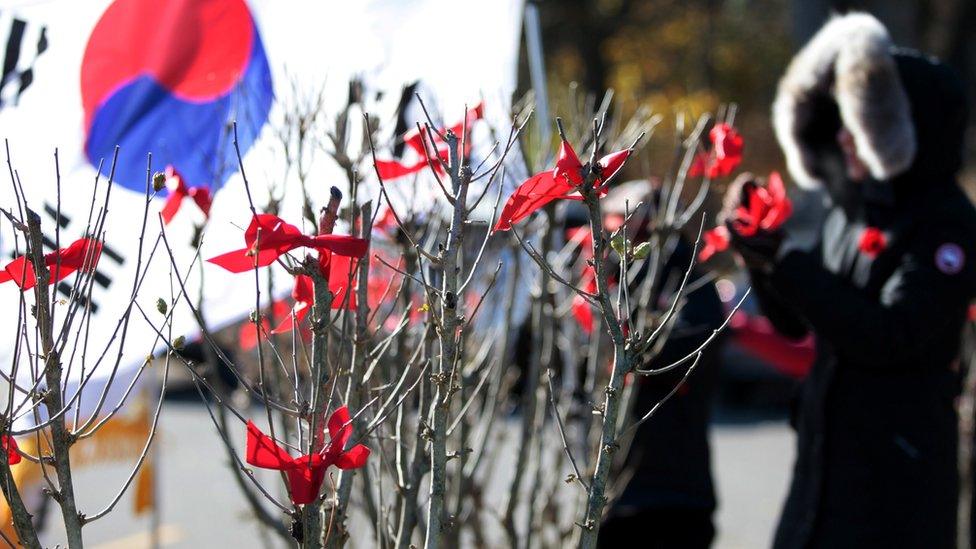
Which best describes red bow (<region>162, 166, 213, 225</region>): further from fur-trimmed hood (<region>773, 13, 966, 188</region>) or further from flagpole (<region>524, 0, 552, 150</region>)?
fur-trimmed hood (<region>773, 13, 966, 188</region>)

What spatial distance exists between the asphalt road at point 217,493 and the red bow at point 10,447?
13.9 ft

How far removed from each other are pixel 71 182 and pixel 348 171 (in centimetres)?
77

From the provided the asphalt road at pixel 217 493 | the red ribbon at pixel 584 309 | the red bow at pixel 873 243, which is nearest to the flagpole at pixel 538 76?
the red ribbon at pixel 584 309

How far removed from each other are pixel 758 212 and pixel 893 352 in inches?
17.7

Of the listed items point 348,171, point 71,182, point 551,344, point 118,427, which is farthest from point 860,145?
point 118,427

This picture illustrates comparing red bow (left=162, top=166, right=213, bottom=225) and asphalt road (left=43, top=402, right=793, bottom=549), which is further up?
red bow (left=162, top=166, right=213, bottom=225)

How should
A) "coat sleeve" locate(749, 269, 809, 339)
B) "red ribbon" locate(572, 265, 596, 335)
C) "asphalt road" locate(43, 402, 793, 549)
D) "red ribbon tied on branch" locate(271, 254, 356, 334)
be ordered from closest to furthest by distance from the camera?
"red ribbon tied on branch" locate(271, 254, 356, 334)
"red ribbon" locate(572, 265, 596, 335)
"coat sleeve" locate(749, 269, 809, 339)
"asphalt road" locate(43, 402, 793, 549)

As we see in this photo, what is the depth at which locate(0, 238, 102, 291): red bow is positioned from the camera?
1.60m

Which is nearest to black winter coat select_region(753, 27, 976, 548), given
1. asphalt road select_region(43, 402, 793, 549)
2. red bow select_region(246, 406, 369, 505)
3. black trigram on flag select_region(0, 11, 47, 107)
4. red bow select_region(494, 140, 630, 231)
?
red bow select_region(494, 140, 630, 231)

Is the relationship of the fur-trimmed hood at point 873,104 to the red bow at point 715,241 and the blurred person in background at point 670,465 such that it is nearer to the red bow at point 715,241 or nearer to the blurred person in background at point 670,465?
the red bow at point 715,241

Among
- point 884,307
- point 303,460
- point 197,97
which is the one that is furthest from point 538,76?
point 303,460

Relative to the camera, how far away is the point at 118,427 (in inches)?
217

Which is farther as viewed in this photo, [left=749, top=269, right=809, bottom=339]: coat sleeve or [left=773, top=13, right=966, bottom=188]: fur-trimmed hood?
[left=749, top=269, right=809, bottom=339]: coat sleeve

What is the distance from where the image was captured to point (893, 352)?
2.61m
